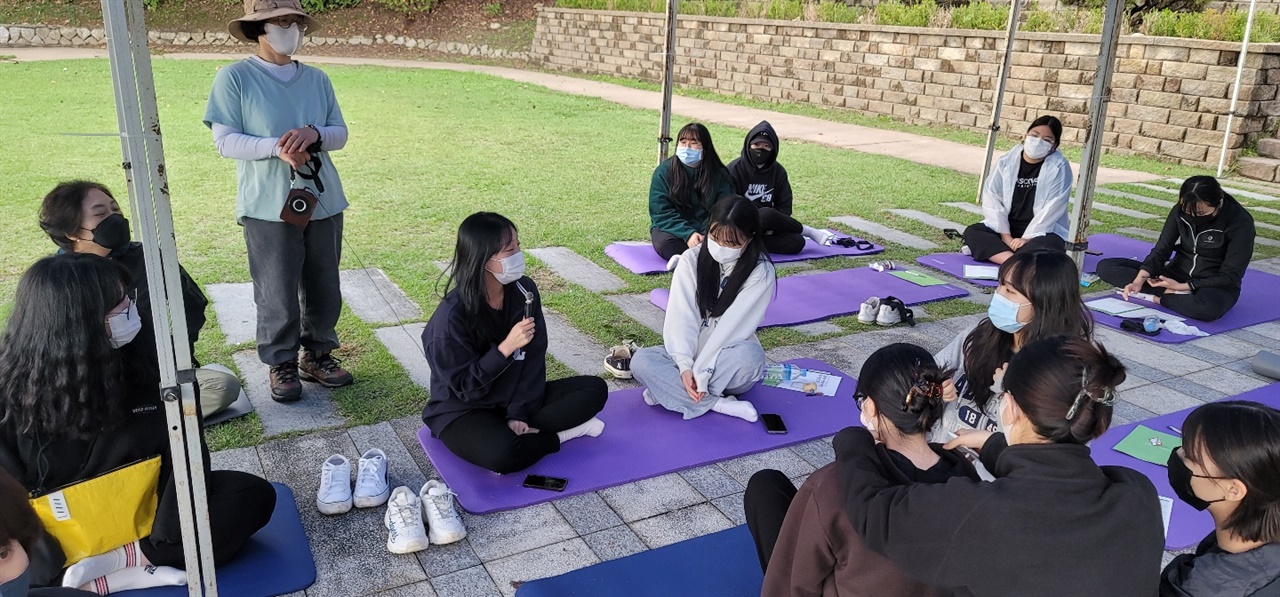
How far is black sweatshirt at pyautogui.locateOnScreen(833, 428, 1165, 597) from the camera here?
191 cm

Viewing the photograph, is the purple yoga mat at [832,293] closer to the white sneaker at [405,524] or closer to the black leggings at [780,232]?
the black leggings at [780,232]

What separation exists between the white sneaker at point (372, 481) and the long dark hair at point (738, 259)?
1.67 metres

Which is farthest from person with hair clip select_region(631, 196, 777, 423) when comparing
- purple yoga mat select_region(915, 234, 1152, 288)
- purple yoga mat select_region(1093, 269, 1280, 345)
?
purple yoga mat select_region(915, 234, 1152, 288)

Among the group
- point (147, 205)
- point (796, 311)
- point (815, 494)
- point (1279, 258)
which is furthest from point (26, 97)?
point (1279, 258)

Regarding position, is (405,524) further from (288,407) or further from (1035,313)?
(1035,313)

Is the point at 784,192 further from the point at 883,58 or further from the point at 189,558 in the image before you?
the point at 883,58

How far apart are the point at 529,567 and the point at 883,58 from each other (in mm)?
13076

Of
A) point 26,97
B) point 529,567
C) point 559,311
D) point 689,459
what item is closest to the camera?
point 529,567

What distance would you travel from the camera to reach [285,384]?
13.9ft

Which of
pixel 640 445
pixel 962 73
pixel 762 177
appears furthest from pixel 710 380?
pixel 962 73

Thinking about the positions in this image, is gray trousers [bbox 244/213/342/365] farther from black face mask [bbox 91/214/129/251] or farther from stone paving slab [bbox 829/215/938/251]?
stone paving slab [bbox 829/215/938/251]

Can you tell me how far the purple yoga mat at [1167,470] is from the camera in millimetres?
3371

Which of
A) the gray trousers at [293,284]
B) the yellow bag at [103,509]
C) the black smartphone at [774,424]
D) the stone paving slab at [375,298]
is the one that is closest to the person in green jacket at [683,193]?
the stone paving slab at [375,298]

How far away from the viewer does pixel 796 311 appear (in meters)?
5.85
